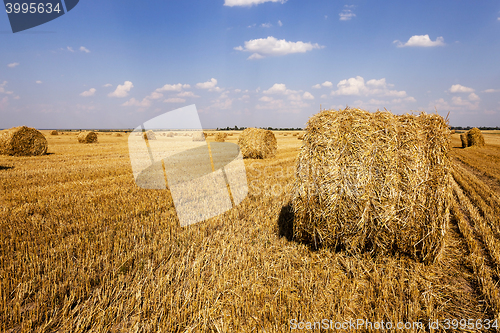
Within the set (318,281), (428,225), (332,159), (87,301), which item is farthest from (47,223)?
(428,225)

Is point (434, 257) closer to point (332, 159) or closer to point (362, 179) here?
point (362, 179)

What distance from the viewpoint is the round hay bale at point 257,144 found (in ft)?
50.5

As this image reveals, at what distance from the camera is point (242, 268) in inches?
143

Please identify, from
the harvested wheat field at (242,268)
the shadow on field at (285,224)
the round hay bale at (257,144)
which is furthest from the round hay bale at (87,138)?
the shadow on field at (285,224)

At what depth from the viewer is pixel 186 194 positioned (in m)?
7.39

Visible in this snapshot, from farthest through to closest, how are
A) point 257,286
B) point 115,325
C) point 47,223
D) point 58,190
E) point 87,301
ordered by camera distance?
point 58,190
point 47,223
point 257,286
point 87,301
point 115,325

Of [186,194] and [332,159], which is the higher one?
[332,159]

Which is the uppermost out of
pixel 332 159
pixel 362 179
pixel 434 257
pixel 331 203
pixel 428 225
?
pixel 332 159

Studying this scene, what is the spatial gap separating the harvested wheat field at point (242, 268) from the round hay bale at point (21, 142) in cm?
1280

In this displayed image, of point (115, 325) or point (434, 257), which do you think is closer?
point (115, 325)

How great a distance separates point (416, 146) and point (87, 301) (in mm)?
5071

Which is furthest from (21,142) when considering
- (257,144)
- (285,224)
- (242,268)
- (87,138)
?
(242,268)

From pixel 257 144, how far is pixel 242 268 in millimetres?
12078

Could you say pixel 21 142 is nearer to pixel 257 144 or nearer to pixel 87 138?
pixel 87 138
